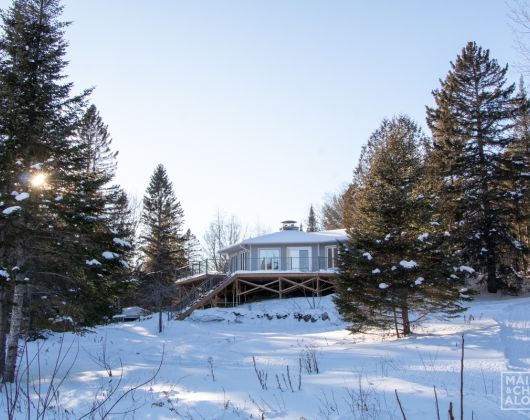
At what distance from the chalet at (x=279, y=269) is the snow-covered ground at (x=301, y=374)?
9.41m

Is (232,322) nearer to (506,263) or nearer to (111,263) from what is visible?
(111,263)

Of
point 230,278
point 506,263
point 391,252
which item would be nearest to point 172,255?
point 230,278

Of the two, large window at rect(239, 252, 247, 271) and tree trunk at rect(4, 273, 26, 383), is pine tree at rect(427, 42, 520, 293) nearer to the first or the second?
large window at rect(239, 252, 247, 271)

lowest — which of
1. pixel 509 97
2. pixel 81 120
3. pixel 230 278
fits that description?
pixel 230 278

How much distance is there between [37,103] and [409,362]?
10.4 metres

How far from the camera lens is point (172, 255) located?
128 ft

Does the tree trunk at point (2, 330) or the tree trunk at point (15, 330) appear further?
the tree trunk at point (2, 330)

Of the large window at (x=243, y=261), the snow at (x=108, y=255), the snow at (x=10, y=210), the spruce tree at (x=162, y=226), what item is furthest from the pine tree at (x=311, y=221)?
the snow at (x=10, y=210)

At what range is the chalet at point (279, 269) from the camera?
27.5m

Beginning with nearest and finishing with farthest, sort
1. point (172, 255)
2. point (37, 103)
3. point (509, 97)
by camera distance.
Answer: point (37, 103) < point (509, 97) < point (172, 255)

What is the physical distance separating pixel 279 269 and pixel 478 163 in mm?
13211

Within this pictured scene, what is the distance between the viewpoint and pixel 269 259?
29641 millimetres

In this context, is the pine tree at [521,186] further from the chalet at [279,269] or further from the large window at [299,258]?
the large window at [299,258]

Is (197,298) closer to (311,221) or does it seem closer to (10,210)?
(10,210)
